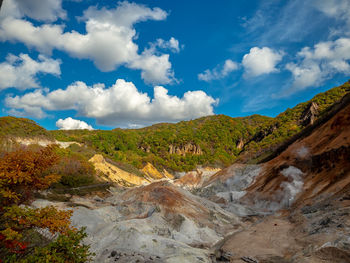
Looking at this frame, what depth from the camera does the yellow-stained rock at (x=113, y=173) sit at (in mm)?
56375

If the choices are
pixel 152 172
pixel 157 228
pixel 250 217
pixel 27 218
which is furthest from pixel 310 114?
pixel 27 218

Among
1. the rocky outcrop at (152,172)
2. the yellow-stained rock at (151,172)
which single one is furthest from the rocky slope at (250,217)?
the yellow-stained rock at (151,172)

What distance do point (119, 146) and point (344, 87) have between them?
9740 cm

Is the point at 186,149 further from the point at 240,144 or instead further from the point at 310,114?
the point at 310,114

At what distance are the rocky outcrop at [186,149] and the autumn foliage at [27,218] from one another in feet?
390

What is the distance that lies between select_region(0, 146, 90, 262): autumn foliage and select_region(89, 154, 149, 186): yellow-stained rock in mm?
47603

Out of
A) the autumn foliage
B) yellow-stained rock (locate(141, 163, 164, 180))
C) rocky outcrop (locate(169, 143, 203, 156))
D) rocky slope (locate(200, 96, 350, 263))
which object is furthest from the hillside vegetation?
the autumn foliage

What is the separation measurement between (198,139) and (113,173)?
85194mm

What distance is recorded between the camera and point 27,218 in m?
6.94

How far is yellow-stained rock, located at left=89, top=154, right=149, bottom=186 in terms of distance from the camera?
56375 mm

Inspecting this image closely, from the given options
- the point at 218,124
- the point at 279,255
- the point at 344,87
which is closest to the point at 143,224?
the point at 279,255

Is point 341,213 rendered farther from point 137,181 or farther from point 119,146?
point 119,146

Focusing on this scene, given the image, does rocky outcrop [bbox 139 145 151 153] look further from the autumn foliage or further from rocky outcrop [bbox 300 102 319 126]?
the autumn foliage

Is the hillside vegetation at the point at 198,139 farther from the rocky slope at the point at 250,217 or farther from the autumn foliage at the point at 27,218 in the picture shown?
the autumn foliage at the point at 27,218
